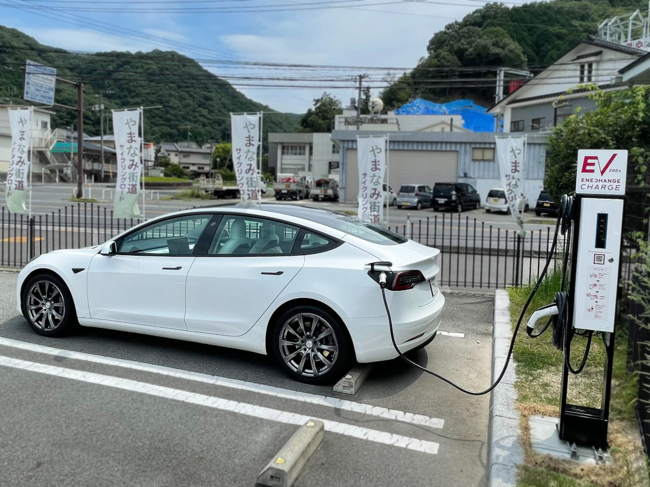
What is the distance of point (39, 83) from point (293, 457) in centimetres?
3354

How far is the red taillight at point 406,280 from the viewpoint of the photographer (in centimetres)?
463

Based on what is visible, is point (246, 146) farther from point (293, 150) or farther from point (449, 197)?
point (293, 150)

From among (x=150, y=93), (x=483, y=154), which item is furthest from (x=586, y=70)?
(x=150, y=93)

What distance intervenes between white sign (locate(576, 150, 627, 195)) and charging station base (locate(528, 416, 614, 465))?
1.62 metres

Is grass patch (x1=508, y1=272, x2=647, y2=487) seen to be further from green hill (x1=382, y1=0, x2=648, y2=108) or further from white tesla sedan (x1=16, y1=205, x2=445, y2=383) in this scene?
green hill (x1=382, y1=0, x2=648, y2=108)

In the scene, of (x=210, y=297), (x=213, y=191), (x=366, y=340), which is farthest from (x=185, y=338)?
(x=213, y=191)

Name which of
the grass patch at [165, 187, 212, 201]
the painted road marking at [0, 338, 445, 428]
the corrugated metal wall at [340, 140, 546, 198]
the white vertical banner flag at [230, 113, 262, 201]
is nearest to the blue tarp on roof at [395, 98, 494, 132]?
the corrugated metal wall at [340, 140, 546, 198]

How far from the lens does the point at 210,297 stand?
509cm

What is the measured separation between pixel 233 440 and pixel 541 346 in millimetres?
3415

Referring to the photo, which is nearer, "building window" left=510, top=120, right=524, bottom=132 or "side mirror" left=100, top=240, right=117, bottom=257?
"side mirror" left=100, top=240, right=117, bottom=257

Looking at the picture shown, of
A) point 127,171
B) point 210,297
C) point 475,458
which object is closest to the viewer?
point 475,458

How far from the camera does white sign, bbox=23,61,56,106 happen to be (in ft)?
98.8

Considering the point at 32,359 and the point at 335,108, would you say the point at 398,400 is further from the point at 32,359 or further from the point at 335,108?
the point at 335,108

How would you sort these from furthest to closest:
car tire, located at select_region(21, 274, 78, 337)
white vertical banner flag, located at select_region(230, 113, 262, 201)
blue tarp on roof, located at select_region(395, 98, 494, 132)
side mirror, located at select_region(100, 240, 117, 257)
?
blue tarp on roof, located at select_region(395, 98, 494, 132), white vertical banner flag, located at select_region(230, 113, 262, 201), car tire, located at select_region(21, 274, 78, 337), side mirror, located at select_region(100, 240, 117, 257)
